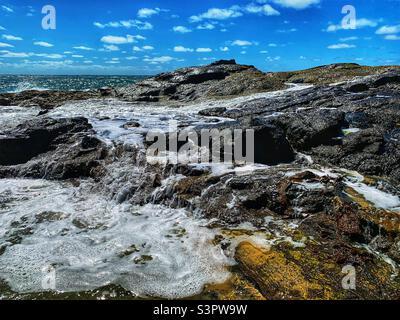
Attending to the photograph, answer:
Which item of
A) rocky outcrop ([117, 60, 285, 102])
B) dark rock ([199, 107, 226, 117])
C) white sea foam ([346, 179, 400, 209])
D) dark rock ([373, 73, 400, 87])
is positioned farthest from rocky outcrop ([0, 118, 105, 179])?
dark rock ([373, 73, 400, 87])

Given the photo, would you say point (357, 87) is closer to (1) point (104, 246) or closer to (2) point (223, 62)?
(2) point (223, 62)

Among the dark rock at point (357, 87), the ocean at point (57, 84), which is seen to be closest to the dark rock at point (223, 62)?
the dark rock at point (357, 87)

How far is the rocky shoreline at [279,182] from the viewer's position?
731cm

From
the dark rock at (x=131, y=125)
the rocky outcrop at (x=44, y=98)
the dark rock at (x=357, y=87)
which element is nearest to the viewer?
the dark rock at (x=131, y=125)

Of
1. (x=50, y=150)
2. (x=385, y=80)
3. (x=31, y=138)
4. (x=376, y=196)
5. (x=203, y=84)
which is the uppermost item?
(x=203, y=84)

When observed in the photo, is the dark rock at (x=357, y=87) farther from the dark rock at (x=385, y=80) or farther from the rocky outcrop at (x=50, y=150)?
the rocky outcrop at (x=50, y=150)

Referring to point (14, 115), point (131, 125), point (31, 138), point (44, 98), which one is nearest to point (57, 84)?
point (44, 98)

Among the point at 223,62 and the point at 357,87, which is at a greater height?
the point at 223,62

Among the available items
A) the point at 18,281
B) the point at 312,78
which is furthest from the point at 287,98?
the point at 18,281

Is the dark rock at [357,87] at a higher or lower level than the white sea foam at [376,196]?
higher

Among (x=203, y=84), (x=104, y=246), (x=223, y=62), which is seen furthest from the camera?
(x=223, y=62)

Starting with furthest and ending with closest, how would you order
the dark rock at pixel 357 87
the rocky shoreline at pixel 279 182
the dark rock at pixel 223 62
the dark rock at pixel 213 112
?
the dark rock at pixel 223 62
the dark rock at pixel 357 87
the dark rock at pixel 213 112
the rocky shoreline at pixel 279 182

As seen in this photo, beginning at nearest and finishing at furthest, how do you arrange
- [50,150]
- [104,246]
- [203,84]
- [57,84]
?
[104,246], [50,150], [203,84], [57,84]

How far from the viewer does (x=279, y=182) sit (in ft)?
34.0
